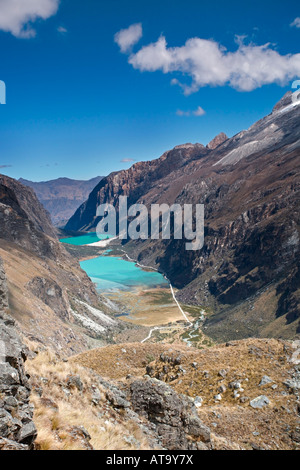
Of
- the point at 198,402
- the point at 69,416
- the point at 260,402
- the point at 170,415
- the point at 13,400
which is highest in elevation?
the point at 13,400

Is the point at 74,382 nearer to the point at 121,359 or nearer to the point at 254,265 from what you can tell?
the point at 121,359

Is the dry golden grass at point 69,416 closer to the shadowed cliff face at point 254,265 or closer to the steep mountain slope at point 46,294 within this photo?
the steep mountain slope at point 46,294

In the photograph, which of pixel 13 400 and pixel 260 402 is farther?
pixel 260 402

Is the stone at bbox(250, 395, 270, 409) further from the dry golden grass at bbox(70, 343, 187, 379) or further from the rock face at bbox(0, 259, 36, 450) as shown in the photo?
the rock face at bbox(0, 259, 36, 450)

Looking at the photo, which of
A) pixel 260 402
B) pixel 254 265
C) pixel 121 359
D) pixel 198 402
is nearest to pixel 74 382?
pixel 198 402

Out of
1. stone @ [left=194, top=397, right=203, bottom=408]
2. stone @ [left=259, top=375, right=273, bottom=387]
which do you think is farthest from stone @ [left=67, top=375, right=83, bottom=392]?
stone @ [left=259, top=375, right=273, bottom=387]
